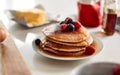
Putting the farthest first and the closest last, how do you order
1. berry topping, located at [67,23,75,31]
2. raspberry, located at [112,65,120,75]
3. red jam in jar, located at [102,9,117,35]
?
red jam in jar, located at [102,9,117,35], berry topping, located at [67,23,75,31], raspberry, located at [112,65,120,75]

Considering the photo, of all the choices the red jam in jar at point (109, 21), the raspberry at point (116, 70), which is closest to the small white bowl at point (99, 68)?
the raspberry at point (116, 70)

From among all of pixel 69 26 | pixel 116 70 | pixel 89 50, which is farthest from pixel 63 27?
pixel 116 70

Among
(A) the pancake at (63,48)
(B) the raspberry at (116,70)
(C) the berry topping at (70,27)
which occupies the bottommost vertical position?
(B) the raspberry at (116,70)

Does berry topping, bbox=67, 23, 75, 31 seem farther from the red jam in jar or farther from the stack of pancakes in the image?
the red jam in jar

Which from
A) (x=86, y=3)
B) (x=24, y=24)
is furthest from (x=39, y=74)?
(x=86, y=3)

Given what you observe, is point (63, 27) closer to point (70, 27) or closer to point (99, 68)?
point (70, 27)

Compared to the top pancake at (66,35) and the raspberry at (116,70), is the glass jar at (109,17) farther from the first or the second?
the raspberry at (116,70)

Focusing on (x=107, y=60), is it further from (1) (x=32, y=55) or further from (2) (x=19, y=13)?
(2) (x=19, y=13)

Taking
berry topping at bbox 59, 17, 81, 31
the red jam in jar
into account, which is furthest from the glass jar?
berry topping at bbox 59, 17, 81, 31
